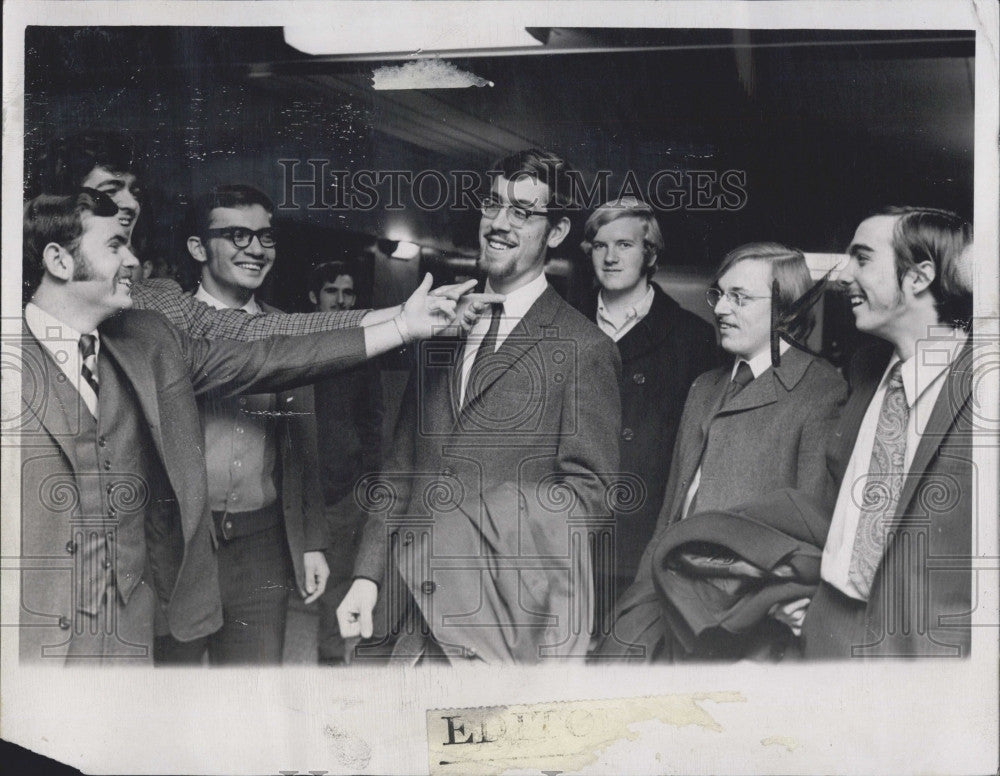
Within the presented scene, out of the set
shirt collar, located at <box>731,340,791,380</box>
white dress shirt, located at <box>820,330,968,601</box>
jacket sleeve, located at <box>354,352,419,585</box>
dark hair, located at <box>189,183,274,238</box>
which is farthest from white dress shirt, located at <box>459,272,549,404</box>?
white dress shirt, located at <box>820,330,968,601</box>

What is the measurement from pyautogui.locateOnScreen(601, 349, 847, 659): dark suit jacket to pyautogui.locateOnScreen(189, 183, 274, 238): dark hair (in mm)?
1536

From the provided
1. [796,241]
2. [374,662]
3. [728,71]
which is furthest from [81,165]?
[796,241]

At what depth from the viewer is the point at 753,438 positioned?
330cm

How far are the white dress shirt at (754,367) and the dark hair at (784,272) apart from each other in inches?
2.6

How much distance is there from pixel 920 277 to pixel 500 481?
1521 mm

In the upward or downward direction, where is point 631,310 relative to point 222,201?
downward

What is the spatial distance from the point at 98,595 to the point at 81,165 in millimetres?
Answer: 1395

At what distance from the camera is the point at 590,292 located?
3.34 metres

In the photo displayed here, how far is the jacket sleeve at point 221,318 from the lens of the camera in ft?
10.9

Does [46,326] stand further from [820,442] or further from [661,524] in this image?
[820,442]

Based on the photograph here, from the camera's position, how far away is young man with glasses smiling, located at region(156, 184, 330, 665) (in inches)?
130

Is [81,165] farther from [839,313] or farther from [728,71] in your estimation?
[839,313]

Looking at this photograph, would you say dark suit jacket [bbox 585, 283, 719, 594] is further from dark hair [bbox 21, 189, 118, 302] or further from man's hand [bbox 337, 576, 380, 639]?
dark hair [bbox 21, 189, 118, 302]

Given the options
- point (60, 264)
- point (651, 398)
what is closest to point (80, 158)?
point (60, 264)
